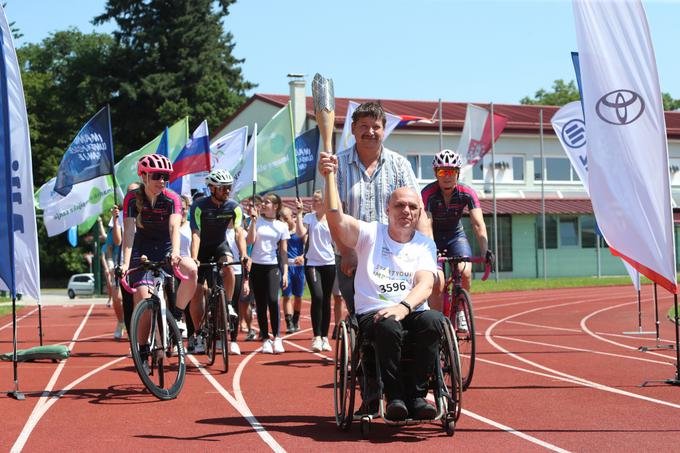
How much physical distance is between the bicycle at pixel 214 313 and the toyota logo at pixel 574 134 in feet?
24.2

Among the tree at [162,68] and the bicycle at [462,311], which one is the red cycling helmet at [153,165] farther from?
the tree at [162,68]

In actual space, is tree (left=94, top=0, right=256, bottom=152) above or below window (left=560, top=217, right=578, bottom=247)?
above

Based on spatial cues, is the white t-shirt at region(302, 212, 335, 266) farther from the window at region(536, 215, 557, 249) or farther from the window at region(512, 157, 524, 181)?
the window at region(512, 157, 524, 181)

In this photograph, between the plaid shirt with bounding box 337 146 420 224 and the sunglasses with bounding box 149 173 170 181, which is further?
the sunglasses with bounding box 149 173 170 181

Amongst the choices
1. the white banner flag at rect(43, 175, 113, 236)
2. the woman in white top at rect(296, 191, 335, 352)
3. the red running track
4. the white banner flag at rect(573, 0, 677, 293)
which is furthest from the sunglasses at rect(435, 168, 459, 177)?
the white banner flag at rect(43, 175, 113, 236)

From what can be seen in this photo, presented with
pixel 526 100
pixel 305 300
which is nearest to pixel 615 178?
pixel 305 300

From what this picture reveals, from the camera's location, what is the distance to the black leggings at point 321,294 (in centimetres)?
1358

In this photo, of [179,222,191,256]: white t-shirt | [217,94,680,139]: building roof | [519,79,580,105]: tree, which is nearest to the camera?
[179,222,191,256]: white t-shirt

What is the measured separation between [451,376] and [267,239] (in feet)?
23.8

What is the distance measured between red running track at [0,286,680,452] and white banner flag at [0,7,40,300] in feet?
3.59

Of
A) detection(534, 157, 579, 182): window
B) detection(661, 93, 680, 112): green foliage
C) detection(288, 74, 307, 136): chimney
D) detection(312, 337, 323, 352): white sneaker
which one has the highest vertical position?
detection(661, 93, 680, 112): green foliage

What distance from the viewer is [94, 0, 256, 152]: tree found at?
2383 inches

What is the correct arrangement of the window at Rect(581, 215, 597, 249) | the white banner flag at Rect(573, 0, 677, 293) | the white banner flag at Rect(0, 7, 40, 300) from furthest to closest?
1. the window at Rect(581, 215, 597, 249)
2. the white banner flag at Rect(0, 7, 40, 300)
3. the white banner flag at Rect(573, 0, 677, 293)

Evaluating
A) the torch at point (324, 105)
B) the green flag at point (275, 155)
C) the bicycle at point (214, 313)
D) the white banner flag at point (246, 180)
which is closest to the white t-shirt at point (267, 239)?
the bicycle at point (214, 313)
